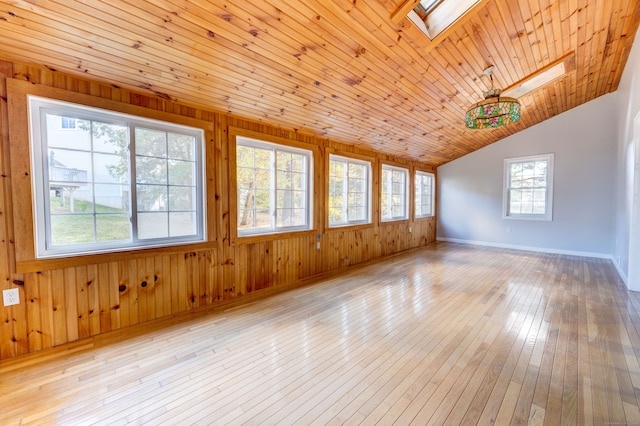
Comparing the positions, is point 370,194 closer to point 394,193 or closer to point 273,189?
point 394,193

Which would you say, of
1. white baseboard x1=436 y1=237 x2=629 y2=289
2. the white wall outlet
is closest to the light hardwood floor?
the white wall outlet

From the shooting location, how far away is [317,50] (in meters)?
2.48

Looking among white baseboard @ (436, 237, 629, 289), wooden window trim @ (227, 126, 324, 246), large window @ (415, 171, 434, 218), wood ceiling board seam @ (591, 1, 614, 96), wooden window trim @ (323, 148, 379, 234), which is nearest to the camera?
wood ceiling board seam @ (591, 1, 614, 96)

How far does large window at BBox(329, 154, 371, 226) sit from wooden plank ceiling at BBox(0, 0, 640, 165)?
701 millimetres

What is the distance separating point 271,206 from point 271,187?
0.27m

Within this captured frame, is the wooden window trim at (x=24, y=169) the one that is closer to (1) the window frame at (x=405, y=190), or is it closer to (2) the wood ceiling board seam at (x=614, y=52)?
(1) the window frame at (x=405, y=190)

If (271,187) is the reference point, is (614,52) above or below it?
above

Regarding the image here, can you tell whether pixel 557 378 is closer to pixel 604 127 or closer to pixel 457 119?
pixel 457 119

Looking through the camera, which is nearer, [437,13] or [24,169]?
[24,169]

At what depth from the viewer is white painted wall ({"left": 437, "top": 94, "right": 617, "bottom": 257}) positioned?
5402mm

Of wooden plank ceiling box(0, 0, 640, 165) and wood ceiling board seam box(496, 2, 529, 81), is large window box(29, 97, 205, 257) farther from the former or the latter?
wood ceiling board seam box(496, 2, 529, 81)

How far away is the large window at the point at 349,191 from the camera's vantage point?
4.82 m

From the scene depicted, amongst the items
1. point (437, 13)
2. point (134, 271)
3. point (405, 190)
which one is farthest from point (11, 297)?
point (405, 190)

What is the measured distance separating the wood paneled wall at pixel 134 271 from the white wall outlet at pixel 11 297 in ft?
0.10
